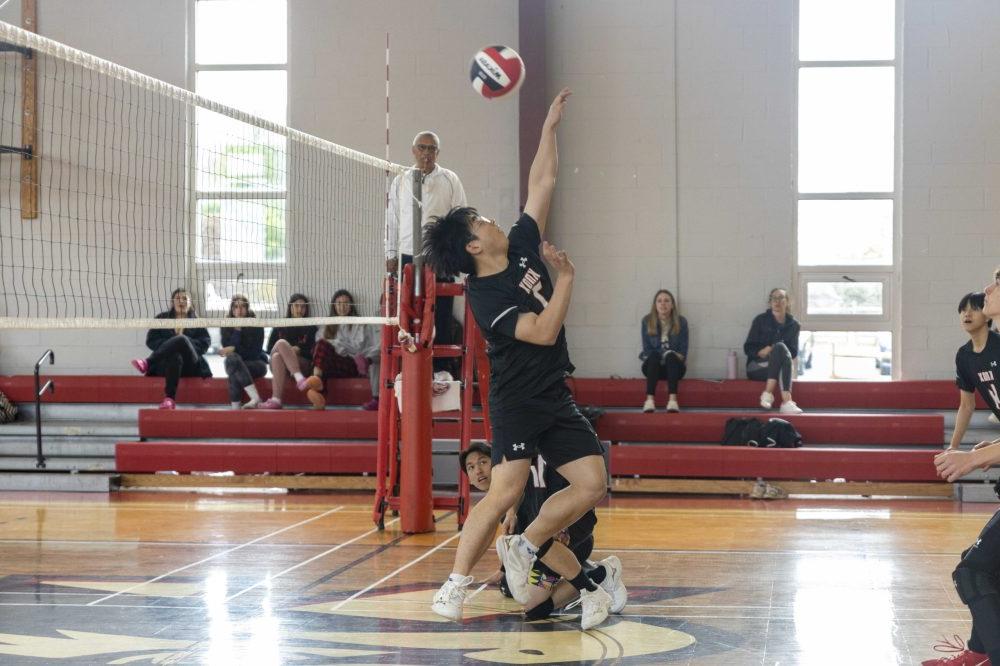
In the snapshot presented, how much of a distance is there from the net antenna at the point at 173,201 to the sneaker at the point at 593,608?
275 inches

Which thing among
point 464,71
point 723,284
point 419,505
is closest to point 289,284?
point 464,71

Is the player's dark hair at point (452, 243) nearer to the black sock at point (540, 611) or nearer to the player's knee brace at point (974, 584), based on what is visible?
the black sock at point (540, 611)

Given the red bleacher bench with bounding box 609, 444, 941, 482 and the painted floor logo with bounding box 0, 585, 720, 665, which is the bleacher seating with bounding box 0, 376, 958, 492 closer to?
the red bleacher bench with bounding box 609, 444, 941, 482

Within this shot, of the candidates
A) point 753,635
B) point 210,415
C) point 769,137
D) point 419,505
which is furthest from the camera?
point 769,137

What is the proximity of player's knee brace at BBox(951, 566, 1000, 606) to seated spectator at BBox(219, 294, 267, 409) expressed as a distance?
8.52 meters

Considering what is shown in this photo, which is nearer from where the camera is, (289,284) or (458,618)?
(458,618)

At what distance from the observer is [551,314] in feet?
14.6

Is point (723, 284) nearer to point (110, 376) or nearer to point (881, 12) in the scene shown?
point (881, 12)

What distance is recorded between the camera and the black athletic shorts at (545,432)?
4.66m

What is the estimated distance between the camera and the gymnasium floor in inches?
173

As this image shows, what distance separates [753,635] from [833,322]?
7.84 metres

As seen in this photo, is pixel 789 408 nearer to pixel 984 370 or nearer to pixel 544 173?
pixel 984 370

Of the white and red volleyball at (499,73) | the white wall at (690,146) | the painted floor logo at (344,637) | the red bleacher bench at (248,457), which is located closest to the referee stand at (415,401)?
the white and red volleyball at (499,73)

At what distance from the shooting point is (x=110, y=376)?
39.4ft
